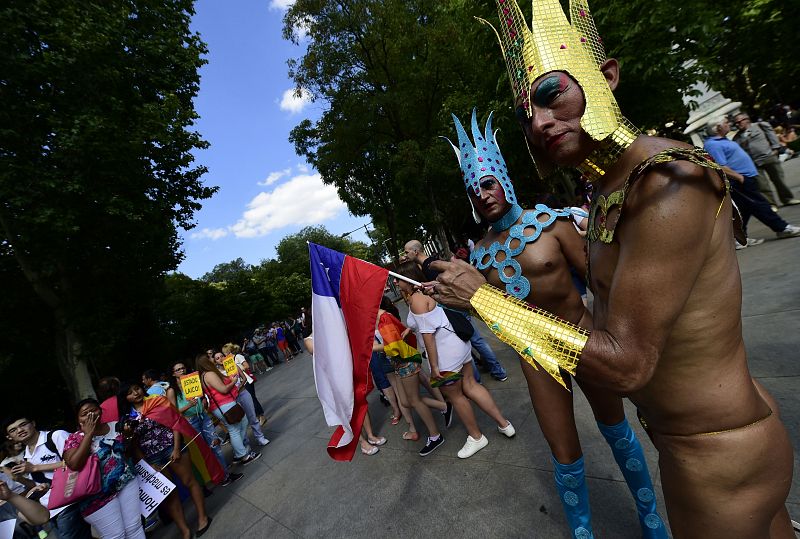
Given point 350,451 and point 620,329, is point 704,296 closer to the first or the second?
point 620,329

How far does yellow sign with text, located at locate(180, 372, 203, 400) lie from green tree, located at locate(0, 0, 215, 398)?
575cm

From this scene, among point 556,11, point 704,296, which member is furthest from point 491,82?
point 704,296

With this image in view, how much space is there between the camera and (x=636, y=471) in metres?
2.06

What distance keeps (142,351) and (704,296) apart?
876 inches

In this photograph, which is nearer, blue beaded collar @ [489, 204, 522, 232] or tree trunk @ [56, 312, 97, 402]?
blue beaded collar @ [489, 204, 522, 232]

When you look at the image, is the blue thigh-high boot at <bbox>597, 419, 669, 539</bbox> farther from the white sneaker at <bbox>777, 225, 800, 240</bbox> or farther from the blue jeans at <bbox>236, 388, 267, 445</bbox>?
the blue jeans at <bbox>236, 388, 267, 445</bbox>

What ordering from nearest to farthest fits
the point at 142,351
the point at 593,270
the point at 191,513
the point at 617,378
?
the point at 617,378, the point at 593,270, the point at 191,513, the point at 142,351

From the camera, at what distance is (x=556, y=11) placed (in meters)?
1.33

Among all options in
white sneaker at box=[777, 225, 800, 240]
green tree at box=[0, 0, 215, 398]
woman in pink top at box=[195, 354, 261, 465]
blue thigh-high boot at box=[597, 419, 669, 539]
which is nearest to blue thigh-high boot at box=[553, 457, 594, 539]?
blue thigh-high boot at box=[597, 419, 669, 539]

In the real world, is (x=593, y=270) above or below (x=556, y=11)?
below

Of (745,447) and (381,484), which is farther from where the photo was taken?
(381,484)

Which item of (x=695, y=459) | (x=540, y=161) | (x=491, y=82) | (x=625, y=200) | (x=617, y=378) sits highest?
(x=491, y=82)

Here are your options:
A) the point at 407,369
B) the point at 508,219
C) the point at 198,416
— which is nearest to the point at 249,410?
the point at 198,416

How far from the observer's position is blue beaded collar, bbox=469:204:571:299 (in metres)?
2.14
